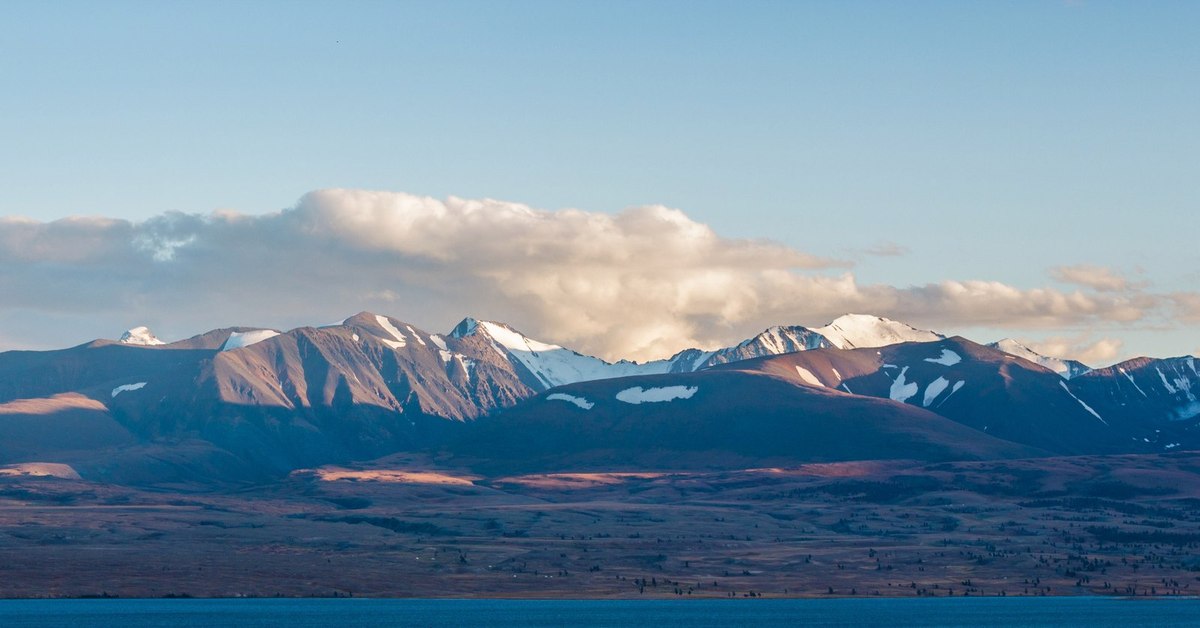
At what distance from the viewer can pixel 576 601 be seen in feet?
636

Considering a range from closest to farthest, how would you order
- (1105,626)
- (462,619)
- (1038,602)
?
(1105,626), (462,619), (1038,602)

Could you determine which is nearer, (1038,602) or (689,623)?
(689,623)

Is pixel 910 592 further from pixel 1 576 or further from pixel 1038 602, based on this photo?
pixel 1 576

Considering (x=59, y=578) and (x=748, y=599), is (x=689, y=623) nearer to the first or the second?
(x=748, y=599)

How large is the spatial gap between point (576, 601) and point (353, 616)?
33.7 metres

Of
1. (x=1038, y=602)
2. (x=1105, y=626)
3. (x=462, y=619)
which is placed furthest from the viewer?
(x=1038, y=602)

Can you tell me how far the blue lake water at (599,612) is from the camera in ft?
526

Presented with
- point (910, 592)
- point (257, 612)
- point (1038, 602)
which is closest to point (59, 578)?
point (257, 612)

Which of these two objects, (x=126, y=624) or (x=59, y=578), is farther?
(x=59, y=578)

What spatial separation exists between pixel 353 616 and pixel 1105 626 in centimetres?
7266

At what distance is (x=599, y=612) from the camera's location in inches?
7047

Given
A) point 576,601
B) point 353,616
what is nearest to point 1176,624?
point 576,601

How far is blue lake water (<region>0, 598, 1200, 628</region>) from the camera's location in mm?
160375

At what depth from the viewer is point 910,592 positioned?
196 m
